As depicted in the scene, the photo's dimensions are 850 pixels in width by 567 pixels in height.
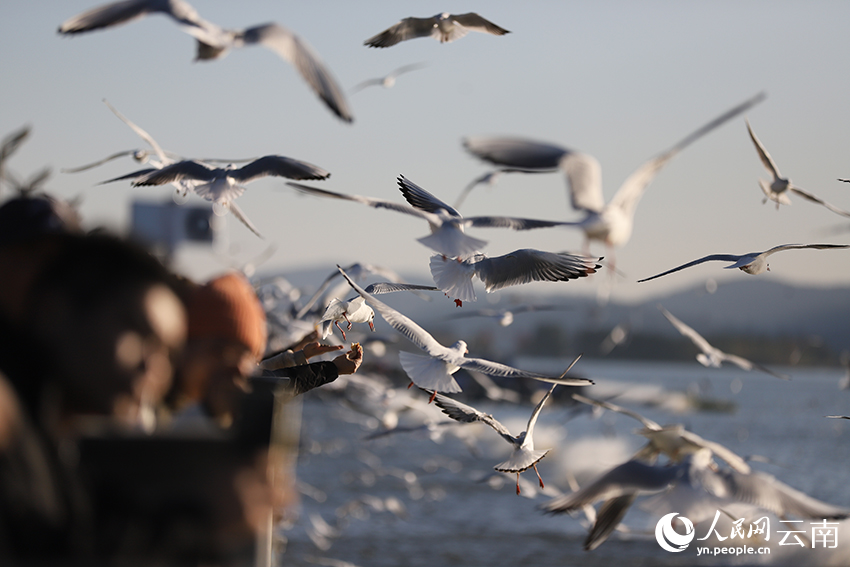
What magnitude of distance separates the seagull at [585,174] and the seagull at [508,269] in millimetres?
1606

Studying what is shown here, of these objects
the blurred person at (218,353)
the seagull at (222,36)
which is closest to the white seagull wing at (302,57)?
the seagull at (222,36)

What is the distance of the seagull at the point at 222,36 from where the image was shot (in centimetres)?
333

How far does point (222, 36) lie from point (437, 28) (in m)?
1.08

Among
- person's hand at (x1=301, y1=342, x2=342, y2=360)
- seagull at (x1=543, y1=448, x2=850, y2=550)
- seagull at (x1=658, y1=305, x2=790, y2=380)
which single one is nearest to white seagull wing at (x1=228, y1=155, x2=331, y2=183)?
person's hand at (x1=301, y1=342, x2=342, y2=360)

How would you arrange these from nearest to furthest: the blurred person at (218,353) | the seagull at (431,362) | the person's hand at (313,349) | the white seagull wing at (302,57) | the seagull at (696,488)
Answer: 1. the blurred person at (218,353)
2. the person's hand at (313,349)
3. the seagull at (431,362)
4. the white seagull wing at (302,57)
5. the seagull at (696,488)

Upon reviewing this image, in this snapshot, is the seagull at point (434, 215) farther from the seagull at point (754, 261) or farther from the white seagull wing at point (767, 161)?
the white seagull wing at point (767, 161)

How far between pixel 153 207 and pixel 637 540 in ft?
63.6

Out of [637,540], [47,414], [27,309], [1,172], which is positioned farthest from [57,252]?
[637,540]

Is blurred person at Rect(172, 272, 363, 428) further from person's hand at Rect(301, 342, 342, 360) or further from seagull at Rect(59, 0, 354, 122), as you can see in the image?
seagull at Rect(59, 0, 354, 122)

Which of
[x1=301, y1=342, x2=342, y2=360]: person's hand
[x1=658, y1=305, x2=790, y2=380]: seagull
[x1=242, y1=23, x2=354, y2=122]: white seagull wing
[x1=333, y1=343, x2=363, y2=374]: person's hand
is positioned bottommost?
[x1=658, y1=305, x2=790, y2=380]: seagull

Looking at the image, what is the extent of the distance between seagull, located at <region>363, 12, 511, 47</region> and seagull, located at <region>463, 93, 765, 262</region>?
1.17m

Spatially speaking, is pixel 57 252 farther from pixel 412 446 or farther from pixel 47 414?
pixel 412 446

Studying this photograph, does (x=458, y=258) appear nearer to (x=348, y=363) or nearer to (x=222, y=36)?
(x=348, y=363)

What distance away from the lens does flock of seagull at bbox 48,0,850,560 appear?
3.06 metres
